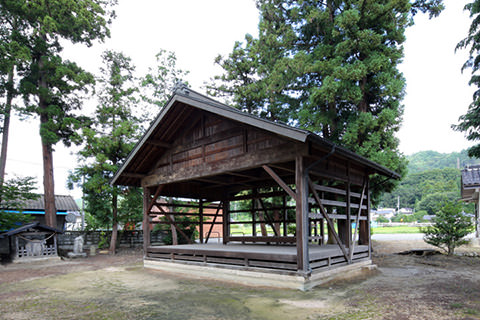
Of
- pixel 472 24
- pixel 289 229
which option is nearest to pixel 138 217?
pixel 289 229

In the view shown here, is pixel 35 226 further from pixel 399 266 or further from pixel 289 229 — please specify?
pixel 399 266

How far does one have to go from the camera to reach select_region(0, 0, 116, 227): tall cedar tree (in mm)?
15984

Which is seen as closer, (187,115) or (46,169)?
(187,115)

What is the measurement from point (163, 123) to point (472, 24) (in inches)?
443

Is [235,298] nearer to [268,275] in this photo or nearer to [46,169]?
[268,275]

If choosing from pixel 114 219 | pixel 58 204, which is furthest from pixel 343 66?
pixel 58 204

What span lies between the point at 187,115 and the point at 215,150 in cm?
163

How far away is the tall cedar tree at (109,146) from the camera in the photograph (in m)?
15.8

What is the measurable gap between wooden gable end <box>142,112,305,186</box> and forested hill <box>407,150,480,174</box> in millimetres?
99276

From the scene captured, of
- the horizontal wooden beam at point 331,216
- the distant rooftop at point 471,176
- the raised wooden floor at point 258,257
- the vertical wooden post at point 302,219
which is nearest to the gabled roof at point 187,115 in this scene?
the vertical wooden post at point 302,219

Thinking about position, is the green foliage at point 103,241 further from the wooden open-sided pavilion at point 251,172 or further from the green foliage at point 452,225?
the green foliage at point 452,225

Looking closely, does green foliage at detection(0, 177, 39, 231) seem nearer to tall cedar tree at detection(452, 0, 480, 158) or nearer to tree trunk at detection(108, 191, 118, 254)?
tree trunk at detection(108, 191, 118, 254)

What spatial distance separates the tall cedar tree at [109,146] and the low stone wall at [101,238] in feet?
5.81

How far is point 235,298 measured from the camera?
6.28m
